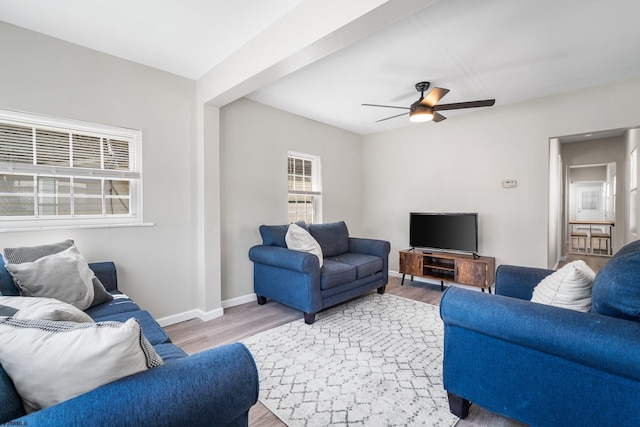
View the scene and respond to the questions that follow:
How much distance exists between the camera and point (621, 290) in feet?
4.03

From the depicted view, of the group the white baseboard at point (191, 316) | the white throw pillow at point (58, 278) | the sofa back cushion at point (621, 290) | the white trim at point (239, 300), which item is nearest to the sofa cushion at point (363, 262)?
the white trim at point (239, 300)

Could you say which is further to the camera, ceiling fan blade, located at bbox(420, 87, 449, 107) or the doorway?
the doorway

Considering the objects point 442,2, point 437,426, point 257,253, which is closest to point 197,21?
point 442,2

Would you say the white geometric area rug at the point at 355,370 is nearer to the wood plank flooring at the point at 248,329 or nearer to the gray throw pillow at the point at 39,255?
the wood plank flooring at the point at 248,329

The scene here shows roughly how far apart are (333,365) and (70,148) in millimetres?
2933

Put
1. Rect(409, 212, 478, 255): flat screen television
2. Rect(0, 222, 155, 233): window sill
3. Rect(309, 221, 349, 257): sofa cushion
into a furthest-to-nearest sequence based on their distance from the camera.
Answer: Rect(409, 212, 478, 255): flat screen television, Rect(309, 221, 349, 257): sofa cushion, Rect(0, 222, 155, 233): window sill

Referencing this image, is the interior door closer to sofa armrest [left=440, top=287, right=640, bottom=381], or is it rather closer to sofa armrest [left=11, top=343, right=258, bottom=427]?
sofa armrest [left=440, top=287, right=640, bottom=381]

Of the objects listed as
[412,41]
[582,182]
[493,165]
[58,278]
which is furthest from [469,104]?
[582,182]

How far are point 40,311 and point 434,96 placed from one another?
3136 mm

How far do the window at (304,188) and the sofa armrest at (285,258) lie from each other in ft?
3.30

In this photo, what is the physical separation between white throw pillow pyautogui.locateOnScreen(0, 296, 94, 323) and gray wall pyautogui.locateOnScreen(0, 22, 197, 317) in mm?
1572

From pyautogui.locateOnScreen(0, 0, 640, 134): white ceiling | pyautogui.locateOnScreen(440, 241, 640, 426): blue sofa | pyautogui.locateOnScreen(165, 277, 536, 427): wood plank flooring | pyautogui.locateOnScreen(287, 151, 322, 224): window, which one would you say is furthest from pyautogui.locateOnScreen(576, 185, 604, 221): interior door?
pyautogui.locateOnScreen(440, 241, 640, 426): blue sofa

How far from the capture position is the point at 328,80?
125 inches

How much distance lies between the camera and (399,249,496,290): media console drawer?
3857 mm
